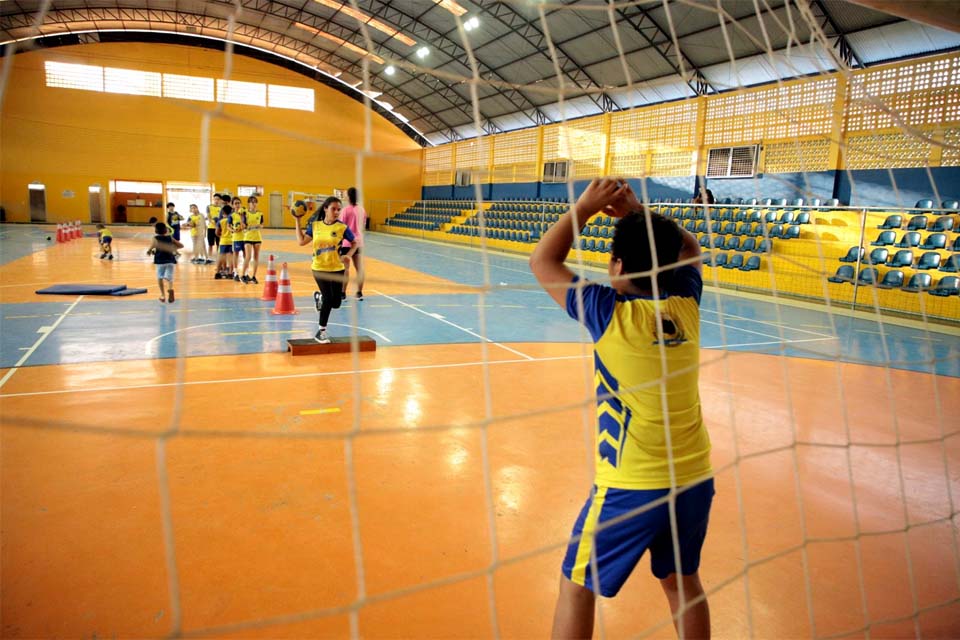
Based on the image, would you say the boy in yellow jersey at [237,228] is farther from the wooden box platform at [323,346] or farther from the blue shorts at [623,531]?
the blue shorts at [623,531]

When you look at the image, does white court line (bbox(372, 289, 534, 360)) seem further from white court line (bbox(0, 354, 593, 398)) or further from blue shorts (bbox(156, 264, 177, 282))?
blue shorts (bbox(156, 264, 177, 282))

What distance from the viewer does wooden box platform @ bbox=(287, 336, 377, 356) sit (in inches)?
238

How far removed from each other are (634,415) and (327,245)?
16.8ft

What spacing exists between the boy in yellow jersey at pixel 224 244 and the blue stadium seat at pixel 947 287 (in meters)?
12.4

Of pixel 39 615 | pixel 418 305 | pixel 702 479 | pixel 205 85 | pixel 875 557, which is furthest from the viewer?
pixel 205 85

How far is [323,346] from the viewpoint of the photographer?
6121 mm

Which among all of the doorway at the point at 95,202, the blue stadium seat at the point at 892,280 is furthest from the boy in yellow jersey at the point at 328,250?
the doorway at the point at 95,202

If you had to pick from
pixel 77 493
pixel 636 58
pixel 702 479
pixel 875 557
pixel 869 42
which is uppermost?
pixel 636 58

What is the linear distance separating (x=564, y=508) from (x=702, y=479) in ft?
4.90

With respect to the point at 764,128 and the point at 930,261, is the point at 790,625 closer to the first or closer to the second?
the point at 930,261

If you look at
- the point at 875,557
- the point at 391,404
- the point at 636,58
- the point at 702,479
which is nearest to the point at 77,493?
the point at 391,404

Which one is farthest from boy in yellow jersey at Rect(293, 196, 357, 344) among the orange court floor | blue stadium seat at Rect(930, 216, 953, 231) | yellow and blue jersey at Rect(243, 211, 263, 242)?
blue stadium seat at Rect(930, 216, 953, 231)

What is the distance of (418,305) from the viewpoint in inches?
384

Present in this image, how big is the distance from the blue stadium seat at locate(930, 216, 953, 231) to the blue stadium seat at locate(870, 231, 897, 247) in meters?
0.61
